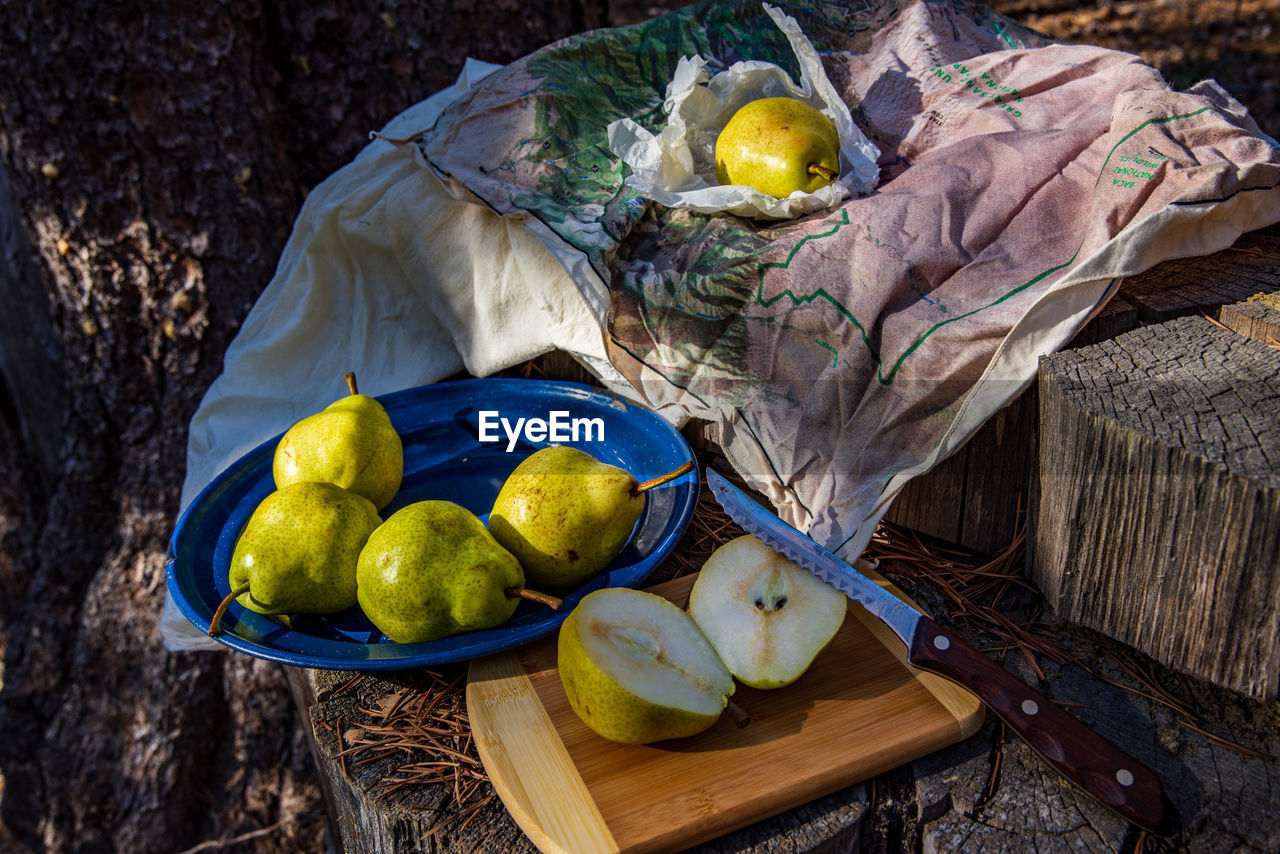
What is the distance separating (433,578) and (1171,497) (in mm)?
1123

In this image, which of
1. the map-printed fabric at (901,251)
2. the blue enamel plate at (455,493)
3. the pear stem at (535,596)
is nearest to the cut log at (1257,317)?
the map-printed fabric at (901,251)

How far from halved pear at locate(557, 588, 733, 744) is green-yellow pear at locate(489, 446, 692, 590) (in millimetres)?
173

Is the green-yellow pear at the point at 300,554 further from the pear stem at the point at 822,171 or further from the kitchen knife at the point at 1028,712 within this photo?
the pear stem at the point at 822,171

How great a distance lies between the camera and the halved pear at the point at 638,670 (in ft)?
3.92

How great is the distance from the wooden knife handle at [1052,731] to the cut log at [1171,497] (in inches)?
9.3

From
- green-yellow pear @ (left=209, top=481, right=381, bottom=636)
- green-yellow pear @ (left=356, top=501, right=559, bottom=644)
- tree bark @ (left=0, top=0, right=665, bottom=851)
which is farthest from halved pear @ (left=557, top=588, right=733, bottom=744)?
tree bark @ (left=0, top=0, right=665, bottom=851)

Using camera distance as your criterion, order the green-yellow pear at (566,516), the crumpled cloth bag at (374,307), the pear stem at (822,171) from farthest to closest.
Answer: the crumpled cloth bag at (374,307) < the pear stem at (822,171) < the green-yellow pear at (566,516)

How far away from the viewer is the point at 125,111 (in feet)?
7.99

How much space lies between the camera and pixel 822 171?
1896 millimetres

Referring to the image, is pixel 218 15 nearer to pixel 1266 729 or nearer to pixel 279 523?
pixel 279 523

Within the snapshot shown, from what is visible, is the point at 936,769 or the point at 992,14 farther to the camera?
the point at 992,14

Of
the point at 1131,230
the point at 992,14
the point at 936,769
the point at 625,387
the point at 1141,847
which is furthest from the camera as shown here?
the point at 992,14

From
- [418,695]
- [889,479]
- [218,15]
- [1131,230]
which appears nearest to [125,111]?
[218,15]

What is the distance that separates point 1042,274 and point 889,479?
0.47 m
